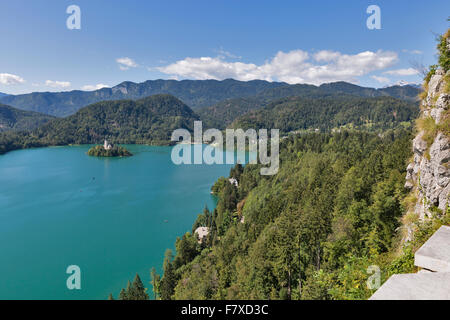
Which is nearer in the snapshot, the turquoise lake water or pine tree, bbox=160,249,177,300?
pine tree, bbox=160,249,177,300

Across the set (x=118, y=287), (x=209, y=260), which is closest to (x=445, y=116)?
(x=209, y=260)

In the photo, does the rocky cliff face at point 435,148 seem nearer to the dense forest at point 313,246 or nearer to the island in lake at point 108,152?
the dense forest at point 313,246

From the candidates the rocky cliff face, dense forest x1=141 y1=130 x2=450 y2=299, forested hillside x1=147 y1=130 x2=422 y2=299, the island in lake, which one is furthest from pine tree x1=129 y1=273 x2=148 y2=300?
the island in lake

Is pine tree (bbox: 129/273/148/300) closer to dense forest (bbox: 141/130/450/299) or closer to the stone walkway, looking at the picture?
dense forest (bbox: 141/130/450/299)

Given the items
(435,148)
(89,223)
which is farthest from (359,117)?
(435,148)

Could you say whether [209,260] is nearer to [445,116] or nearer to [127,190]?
[445,116]

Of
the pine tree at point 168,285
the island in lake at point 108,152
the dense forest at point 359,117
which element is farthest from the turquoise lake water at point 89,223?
the dense forest at point 359,117

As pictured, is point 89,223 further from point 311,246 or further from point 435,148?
point 435,148
